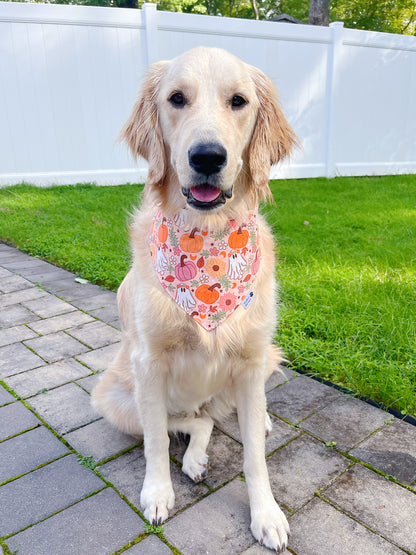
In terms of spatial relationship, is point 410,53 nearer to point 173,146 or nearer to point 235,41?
point 235,41

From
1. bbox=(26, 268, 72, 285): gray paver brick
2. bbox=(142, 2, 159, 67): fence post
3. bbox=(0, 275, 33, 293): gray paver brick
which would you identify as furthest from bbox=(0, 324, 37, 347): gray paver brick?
bbox=(142, 2, 159, 67): fence post

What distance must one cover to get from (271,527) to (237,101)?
1.69 metres

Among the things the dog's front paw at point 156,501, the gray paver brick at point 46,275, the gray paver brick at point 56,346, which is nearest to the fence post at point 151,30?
the gray paver brick at point 46,275

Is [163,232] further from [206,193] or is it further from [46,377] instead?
[46,377]

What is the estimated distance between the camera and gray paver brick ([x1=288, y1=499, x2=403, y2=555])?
169 cm

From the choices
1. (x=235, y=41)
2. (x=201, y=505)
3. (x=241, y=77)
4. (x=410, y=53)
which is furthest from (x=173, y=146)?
(x=410, y=53)

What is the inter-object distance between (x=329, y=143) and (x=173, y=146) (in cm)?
856

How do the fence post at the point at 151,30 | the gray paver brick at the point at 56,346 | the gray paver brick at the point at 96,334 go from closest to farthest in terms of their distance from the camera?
the gray paver brick at the point at 56,346 → the gray paver brick at the point at 96,334 → the fence post at the point at 151,30

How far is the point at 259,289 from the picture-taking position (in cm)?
206

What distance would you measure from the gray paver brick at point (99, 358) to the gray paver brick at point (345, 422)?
4.43ft

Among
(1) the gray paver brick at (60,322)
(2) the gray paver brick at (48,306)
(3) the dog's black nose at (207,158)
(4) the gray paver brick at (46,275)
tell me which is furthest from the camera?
(4) the gray paver brick at (46,275)

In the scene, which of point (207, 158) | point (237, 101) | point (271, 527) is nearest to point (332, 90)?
point (237, 101)

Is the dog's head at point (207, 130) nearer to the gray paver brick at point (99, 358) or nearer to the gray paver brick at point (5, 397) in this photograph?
the gray paver brick at point (99, 358)

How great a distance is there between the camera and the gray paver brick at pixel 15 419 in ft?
7.81
